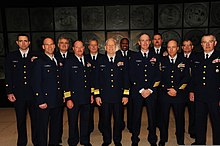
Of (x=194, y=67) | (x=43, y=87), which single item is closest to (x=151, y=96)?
(x=194, y=67)

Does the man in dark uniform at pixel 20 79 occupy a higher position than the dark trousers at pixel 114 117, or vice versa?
the man in dark uniform at pixel 20 79

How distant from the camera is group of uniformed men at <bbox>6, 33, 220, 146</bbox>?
11.2 feet

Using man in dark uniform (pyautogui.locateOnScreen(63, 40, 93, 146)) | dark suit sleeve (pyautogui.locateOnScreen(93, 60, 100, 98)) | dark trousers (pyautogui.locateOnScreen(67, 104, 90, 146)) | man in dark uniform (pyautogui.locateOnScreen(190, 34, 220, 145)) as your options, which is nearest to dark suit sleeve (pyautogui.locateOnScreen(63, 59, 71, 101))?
man in dark uniform (pyautogui.locateOnScreen(63, 40, 93, 146))

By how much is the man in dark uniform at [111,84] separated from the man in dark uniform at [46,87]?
0.63 metres

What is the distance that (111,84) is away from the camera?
11.9ft

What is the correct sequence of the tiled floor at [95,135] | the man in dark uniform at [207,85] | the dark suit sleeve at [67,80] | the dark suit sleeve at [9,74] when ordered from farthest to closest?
the tiled floor at [95,135], the dark suit sleeve at [9,74], the dark suit sleeve at [67,80], the man in dark uniform at [207,85]

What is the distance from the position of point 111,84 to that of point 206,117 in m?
1.48

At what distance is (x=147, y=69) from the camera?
11.9 ft

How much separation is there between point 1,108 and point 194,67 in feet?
17.8

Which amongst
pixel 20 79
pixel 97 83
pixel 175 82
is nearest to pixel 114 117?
pixel 97 83

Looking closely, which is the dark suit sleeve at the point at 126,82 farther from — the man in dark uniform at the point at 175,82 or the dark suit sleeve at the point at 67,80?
the dark suit sleeve at the point at 67,80

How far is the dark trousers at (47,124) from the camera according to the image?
137 inches

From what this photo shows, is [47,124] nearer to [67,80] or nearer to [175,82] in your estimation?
[67,80]

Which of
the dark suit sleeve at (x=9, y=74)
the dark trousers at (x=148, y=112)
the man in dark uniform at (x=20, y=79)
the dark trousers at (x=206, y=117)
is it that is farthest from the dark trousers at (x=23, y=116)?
the dark trousers at (x=206, y=117)
